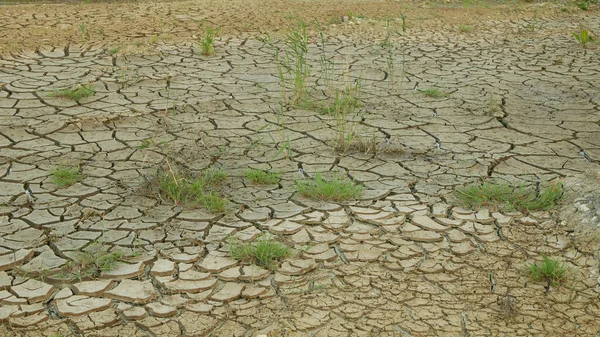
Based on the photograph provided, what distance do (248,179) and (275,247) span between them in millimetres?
909

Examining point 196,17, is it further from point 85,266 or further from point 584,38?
point 85,266

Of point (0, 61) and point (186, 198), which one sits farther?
point (0, 61)

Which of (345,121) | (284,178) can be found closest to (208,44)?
(345,121)

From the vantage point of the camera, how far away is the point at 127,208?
3814mm

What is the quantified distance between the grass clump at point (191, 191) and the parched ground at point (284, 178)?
6 centimetres

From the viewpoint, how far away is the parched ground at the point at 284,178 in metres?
2.99

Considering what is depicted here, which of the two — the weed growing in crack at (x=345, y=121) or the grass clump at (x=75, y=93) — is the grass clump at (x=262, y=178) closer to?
the weed growing in crack at (x=345, y=121)

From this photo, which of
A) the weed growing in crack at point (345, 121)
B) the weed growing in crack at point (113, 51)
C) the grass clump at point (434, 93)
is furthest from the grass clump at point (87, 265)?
the weed growing in crack at point (113, 51)

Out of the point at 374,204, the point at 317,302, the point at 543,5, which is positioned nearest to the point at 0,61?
the point at 374,204

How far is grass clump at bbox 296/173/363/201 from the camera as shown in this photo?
3.96 m

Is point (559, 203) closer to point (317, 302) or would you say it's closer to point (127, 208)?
point (317, 302)

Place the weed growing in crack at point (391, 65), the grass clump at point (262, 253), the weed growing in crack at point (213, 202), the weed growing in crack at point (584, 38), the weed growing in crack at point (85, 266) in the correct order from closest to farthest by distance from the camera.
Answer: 1. the weed growing in crack at point (85, 266)
2. the grass clump at point (262, 253)
3. the weed growing in crack at point (213, 202)
4. the weed growing in crack at point (391, 65)
5. the weed growing in crack at point (584, 38)

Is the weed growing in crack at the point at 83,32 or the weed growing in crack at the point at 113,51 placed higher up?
the weed growing in crack at the point at 83,32

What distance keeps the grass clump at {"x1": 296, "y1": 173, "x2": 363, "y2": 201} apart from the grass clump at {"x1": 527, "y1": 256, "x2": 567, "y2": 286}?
106cm
